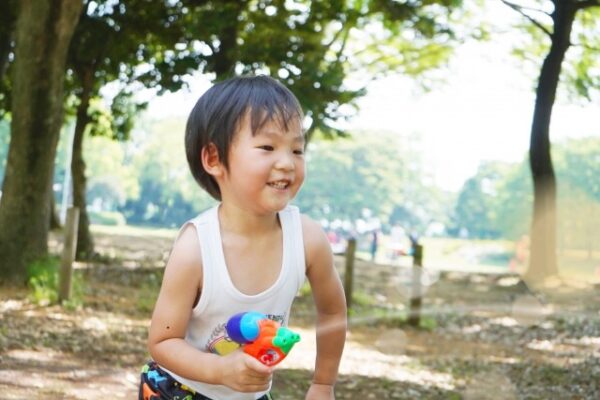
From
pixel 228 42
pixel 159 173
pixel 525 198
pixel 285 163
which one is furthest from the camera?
pixel 159 173

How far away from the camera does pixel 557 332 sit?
9133 millimetres

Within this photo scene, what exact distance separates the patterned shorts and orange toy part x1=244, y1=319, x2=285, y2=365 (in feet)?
1.36

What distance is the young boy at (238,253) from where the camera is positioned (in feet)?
6.44

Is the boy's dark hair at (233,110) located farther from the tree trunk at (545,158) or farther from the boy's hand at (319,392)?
the tree trunk at (545,158)

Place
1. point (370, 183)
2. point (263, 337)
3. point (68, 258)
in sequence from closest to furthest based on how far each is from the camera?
point (263, 337)
point (68, 258)
point (370, 183)

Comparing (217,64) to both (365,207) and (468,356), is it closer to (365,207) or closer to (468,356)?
(468,356)

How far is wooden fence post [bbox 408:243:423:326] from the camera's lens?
9.91 metres

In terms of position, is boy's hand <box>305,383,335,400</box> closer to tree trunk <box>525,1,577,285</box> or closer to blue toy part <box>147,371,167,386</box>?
blue toy part <box>147,371,167,386</box>

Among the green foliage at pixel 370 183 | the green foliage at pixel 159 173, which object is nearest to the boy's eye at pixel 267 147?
the green foliage at pixel 159 173

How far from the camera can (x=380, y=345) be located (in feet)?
27.9

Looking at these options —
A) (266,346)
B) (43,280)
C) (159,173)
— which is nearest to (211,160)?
(266,346)

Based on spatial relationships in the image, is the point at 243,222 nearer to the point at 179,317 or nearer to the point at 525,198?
the point at 179,317

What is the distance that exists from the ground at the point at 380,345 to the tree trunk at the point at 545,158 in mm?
399

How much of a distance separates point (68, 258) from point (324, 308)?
21.8 ft
